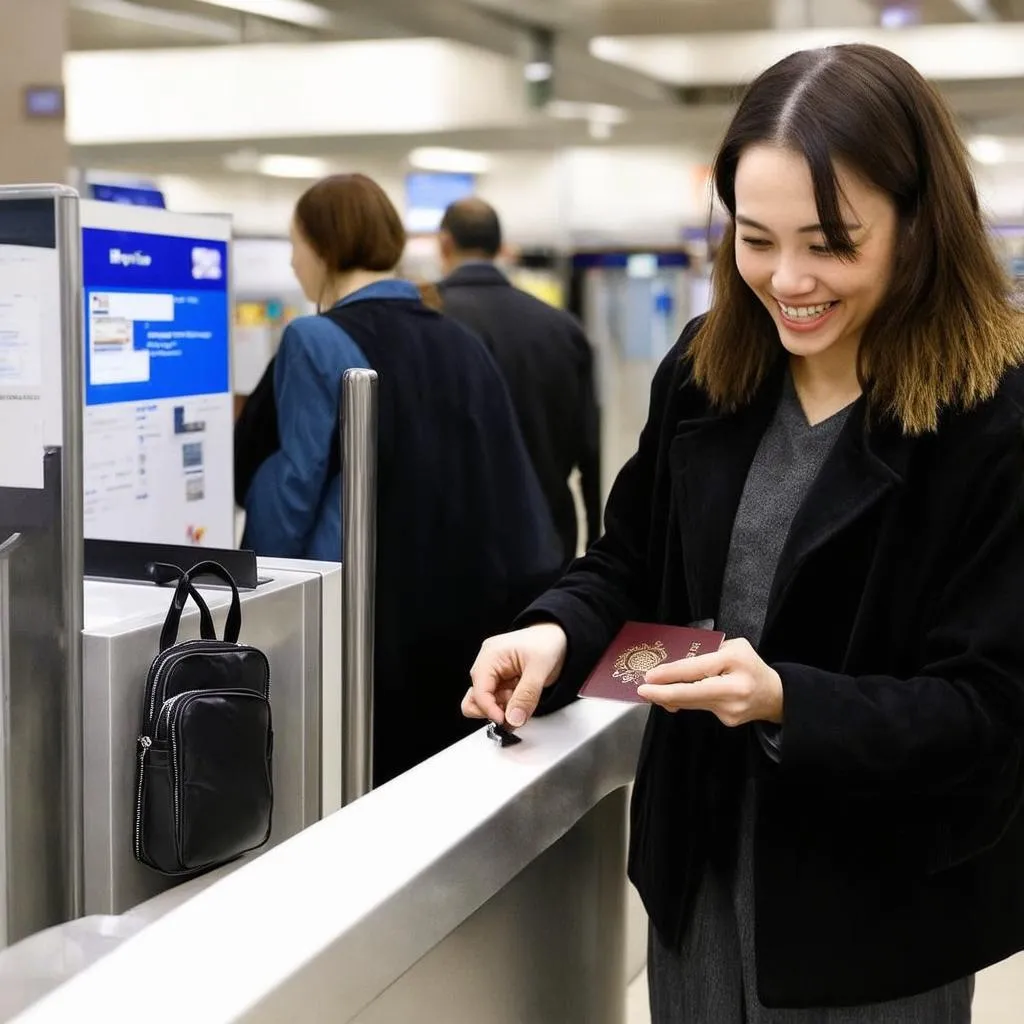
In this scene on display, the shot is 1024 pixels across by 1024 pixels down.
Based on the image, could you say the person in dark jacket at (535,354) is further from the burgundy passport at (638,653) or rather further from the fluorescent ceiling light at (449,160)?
the fluorescent ceiling light at (449,160)

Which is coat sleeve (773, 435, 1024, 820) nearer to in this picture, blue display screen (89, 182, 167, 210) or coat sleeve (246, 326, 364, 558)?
coat sleeve (246, 326, 364, 558)

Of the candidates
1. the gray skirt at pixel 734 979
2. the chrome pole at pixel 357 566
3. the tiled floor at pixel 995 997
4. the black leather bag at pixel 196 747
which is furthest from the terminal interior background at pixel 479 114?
the gray skirt at pixel 734 979

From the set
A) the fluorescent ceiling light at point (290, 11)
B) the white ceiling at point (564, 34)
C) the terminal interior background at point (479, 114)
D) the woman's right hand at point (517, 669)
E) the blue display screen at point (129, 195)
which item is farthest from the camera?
the fluorescent ceiling light at point (290, 11)

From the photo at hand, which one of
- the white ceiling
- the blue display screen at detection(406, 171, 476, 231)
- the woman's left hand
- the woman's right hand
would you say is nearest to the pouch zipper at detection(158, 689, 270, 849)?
the woman's right hand

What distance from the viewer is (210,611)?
6.92 ft

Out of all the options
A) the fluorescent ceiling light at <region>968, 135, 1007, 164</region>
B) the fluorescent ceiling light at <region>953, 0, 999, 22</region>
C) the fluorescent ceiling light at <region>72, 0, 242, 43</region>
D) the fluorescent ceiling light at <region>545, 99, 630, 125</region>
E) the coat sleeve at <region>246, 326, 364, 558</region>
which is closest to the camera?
the coat sleeve at <region>246, 326, 364, 558</region>

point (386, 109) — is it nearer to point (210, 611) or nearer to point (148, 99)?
point (148, 99)

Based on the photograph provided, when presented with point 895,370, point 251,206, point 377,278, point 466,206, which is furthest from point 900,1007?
point 251,206

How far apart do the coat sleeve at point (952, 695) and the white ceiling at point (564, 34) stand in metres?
5.52

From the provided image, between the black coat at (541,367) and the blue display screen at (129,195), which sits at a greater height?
the blue display screen at (129,195)

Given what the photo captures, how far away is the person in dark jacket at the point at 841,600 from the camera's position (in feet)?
4.27

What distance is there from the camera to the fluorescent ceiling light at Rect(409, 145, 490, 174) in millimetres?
8711

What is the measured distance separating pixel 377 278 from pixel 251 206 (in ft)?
14.8

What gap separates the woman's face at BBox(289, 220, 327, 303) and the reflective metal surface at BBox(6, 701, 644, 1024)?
1863mm
